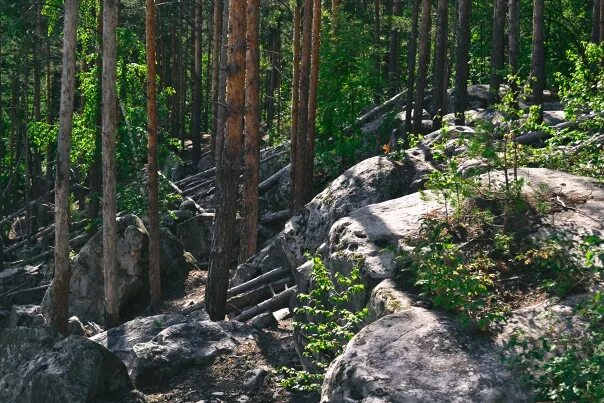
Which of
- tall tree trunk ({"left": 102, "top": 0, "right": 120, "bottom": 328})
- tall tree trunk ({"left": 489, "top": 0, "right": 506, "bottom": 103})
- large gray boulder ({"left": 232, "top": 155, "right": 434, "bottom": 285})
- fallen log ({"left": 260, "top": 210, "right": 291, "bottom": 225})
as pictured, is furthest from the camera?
fallen log ({"left": 260, "top": 210, "right": 291, "bottom": 225})

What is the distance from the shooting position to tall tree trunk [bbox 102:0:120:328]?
15.0 meters

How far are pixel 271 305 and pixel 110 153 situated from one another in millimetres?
4128

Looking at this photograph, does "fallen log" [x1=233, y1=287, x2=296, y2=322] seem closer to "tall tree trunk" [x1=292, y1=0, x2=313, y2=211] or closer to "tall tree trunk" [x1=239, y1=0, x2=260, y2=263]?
"tall tree trunk" [x1=239, y1=0, x2=260, y2=263]

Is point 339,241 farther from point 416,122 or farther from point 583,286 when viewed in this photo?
point 416,122

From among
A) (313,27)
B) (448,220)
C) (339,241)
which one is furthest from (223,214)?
(313,27)

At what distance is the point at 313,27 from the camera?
19.2m

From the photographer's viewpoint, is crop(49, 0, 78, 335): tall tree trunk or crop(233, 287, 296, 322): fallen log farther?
crop(233, 287, 296, 322): fallen log

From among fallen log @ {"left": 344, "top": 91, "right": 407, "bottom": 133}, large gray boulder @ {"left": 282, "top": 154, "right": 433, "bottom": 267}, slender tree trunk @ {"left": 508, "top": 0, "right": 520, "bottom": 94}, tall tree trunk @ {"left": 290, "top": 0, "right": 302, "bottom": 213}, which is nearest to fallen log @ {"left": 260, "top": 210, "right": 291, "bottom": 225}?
tall tree trunk @ {"left": 290, "top": 0, "right": 302, "bottom": 213}

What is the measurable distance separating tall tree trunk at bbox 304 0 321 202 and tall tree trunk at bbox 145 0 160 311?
3.53m

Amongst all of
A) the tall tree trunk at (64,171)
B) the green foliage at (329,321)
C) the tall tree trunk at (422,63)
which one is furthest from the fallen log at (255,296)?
the tall tree trunk at (422,63)

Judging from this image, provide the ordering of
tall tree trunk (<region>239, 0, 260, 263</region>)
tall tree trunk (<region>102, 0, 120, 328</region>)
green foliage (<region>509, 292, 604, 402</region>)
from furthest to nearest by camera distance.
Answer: tall tree trunk (<region>239, 0, 260, 263</region>), tall tree trunk (<region>102, 0, 120, 328</region>), green foliage (<region>509, 292, 604, 402</region>)

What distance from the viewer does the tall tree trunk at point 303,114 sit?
62.3 ft

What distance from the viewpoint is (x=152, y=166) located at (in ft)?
60.1

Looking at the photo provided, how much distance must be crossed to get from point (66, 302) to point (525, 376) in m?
10.1
